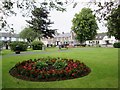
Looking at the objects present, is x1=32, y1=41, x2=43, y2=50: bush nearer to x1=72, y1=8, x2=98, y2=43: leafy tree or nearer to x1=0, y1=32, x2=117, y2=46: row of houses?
x1=0, y1=32, x2=117, y2=46: row of houses

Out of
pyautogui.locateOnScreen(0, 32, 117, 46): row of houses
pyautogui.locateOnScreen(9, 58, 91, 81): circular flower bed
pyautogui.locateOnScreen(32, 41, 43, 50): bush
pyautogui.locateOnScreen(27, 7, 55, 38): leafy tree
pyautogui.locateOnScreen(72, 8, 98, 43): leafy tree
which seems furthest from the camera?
pyautogui.locateOnScreen(32, 41, 43, 50): bush

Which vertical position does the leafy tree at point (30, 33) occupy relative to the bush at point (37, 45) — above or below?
above

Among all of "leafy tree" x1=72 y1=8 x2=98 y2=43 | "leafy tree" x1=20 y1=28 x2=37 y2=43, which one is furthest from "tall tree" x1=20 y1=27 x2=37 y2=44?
"leafy tree" x1=72 y1=8 x2=98 y2=43

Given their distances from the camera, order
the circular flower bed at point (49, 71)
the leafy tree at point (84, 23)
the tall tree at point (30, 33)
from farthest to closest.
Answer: the tall tree at point (30, 33) → the leafy tree at point (84, 23) → the circular flower bed at point (49, 71)

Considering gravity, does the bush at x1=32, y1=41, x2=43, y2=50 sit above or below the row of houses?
below

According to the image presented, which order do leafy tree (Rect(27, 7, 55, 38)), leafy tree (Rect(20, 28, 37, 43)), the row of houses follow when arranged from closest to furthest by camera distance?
leafy tree (Rect(27, 7, 55, 38))
the row of houses
leafy tree (Rect(20, 28, 37, 43))

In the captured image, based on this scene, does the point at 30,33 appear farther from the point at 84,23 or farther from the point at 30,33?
the point at 84,23

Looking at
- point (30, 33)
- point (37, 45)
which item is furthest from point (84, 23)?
point (30, 33)

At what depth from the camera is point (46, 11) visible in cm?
1096

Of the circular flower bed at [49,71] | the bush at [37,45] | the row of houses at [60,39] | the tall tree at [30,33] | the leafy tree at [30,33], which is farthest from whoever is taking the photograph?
the bush at [37,45]

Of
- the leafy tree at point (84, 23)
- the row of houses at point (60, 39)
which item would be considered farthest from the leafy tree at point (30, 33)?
the leafy tree at point (84, 23)

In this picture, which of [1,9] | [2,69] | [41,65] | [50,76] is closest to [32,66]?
[41,65]

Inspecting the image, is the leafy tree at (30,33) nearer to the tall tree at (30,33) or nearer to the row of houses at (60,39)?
the tall tree at (30,33)

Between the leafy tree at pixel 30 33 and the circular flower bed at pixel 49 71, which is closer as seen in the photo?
the circular flower bed at pixel 49 71
